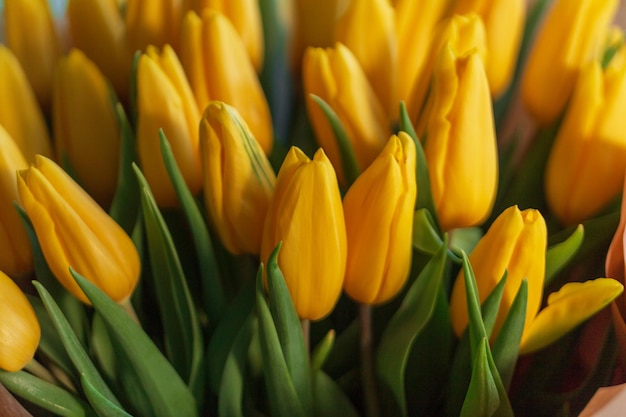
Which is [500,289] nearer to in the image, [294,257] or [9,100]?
[294,257]

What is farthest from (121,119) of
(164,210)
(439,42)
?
(439,42)

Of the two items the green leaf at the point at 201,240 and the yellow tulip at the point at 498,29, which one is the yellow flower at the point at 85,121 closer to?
the green leaf at the point at 201,240

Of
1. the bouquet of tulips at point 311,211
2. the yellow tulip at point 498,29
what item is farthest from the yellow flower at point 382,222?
the yellow tulip at point 498,29

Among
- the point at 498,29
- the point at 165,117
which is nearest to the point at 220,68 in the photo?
the point at 165,117

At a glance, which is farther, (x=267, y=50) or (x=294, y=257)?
(x=267, y=50)

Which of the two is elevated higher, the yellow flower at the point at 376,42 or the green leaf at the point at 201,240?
the yellow flower at the point at 376,42

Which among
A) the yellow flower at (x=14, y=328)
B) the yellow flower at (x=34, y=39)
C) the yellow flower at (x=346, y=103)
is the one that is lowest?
the yellow flower at (x=14, y=328)

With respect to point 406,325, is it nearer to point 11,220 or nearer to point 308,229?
point 308,229
